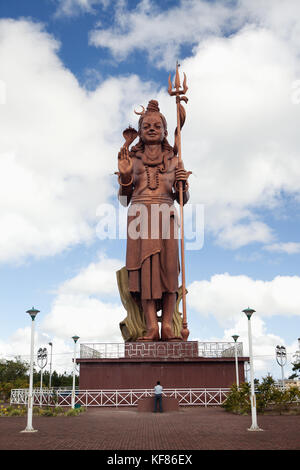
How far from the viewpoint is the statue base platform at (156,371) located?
59.8 ft

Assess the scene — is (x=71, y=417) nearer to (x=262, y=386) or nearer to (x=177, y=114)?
(x=262, y=386)

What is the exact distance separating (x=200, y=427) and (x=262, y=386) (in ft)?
15.5

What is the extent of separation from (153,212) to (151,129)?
3.49 m

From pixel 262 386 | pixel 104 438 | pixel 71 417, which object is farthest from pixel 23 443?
pixel 262 386

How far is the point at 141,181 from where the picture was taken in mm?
A: 21250

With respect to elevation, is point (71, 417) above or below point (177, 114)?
below

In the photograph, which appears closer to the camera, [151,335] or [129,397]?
[129,397]

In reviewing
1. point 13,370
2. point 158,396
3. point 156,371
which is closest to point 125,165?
point 156,371

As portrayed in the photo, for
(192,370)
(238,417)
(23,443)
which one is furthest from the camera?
(192,370)

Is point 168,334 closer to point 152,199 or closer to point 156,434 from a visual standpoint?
point 152,199

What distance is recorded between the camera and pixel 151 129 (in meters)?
21.2

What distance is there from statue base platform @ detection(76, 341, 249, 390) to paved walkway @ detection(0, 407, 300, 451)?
4472 mm

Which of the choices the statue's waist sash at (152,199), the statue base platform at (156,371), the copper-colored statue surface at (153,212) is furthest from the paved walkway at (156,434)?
the statue's waist sash at (152,199)

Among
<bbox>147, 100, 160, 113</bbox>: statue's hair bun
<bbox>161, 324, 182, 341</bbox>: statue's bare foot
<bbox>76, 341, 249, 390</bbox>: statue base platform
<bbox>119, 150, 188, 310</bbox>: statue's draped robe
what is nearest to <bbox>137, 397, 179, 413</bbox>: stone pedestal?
<bbox>76, 341, 249, 390</bbox>: statue base platform
